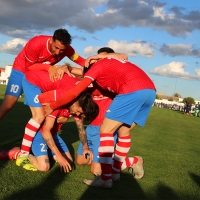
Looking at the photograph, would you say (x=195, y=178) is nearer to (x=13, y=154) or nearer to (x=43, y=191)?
(x=43, y=191)

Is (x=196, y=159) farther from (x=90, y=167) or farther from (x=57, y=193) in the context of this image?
(x=57, y=193)

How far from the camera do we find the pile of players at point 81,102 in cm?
448

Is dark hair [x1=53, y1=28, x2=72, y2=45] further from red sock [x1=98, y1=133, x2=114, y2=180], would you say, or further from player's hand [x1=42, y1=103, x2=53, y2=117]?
red sock [x1=98, y1=133, x2=114, y2=180]

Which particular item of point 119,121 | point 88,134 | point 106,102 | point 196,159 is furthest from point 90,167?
point 196,159

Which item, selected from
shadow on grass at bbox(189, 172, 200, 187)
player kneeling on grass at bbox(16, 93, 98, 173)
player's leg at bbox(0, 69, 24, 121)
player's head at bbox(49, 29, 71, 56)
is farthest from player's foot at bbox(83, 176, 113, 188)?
player's leg at bbox(0, 69, 24, 121)

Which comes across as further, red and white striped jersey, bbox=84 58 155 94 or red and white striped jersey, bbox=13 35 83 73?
red and white striped jersey, bbox=13 35 83 73

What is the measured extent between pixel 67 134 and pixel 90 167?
3.67 metres

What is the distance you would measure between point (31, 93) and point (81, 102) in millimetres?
1068

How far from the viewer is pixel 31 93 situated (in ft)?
17.4

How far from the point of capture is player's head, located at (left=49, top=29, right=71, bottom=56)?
5.18 meters

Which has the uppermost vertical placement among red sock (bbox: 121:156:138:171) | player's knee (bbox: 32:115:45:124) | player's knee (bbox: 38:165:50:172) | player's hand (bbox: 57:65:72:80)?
player's hand (bbox: 57:65:72:80)

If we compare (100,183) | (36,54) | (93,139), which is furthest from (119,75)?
(36,54)

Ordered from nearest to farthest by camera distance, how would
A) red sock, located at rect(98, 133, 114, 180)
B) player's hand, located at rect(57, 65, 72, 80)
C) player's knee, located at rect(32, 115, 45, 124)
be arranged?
red sock, located at rect(98, 133, 114, 180) → player's hand, located at rect(57, 65, 72, 80) → player's knee, located at rect(32, 115, 45, 124)

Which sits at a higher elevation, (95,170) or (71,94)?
(71,94)
